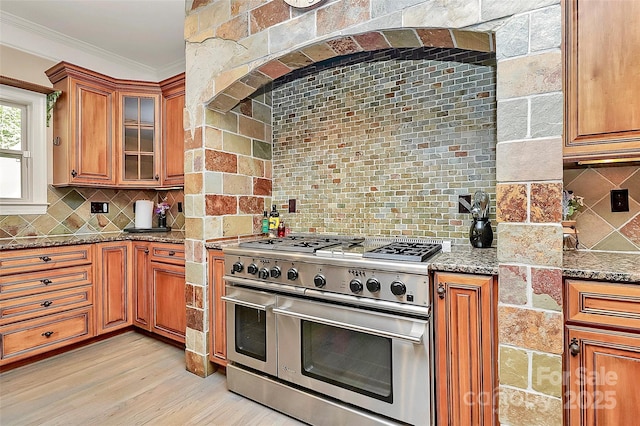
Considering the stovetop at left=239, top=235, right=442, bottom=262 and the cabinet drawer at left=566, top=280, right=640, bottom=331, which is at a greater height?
the stovetop at left=239, top=235, right=442, bottom=262

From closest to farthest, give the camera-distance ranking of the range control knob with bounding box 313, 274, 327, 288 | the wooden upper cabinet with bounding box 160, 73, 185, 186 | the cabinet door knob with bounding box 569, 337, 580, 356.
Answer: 1. the cabinet door knob with bounding box 569, 337, 580, 356
2. the range control knob with bounding box 313, 274, 327, 288
3. the wooden upper cabinet with bounding box 160, 73, 185, 186

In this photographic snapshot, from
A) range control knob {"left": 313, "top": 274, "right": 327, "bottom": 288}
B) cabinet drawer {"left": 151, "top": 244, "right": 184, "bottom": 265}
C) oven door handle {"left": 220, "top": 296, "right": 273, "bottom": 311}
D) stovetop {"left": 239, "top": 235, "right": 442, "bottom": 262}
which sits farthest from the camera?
cabinet drawer {"left": 151, "top": 244, "right": 184, "bottom": 265}

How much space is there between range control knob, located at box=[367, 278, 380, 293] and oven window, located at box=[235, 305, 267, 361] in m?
0.78

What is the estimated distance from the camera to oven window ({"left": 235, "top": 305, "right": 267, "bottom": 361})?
206 cm

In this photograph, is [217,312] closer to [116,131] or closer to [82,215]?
[82,215]

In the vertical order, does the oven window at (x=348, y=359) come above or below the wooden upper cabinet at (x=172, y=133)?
below

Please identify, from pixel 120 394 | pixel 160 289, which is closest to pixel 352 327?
pixel 120 394

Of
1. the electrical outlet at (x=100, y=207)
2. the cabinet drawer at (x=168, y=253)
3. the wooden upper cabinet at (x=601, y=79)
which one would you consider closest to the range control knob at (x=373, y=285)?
the wooden upper cabinet at (x=601, y=79)

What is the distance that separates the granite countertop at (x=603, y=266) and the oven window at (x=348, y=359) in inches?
32.9

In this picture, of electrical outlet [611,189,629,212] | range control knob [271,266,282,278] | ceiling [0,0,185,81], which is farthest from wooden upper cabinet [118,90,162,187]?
electrical outlet [611,189,629,212]

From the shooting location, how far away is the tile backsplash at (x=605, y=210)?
1.61 m

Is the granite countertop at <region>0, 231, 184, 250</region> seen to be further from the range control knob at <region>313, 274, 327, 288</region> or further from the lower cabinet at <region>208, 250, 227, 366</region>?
the range control knob at <region>313, 274, 327, 288</region>

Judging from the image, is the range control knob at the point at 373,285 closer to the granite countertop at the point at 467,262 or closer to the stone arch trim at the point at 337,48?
the granite countertop at the point at 467,262

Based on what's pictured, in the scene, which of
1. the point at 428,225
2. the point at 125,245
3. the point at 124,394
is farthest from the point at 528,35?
the point at 125,245
